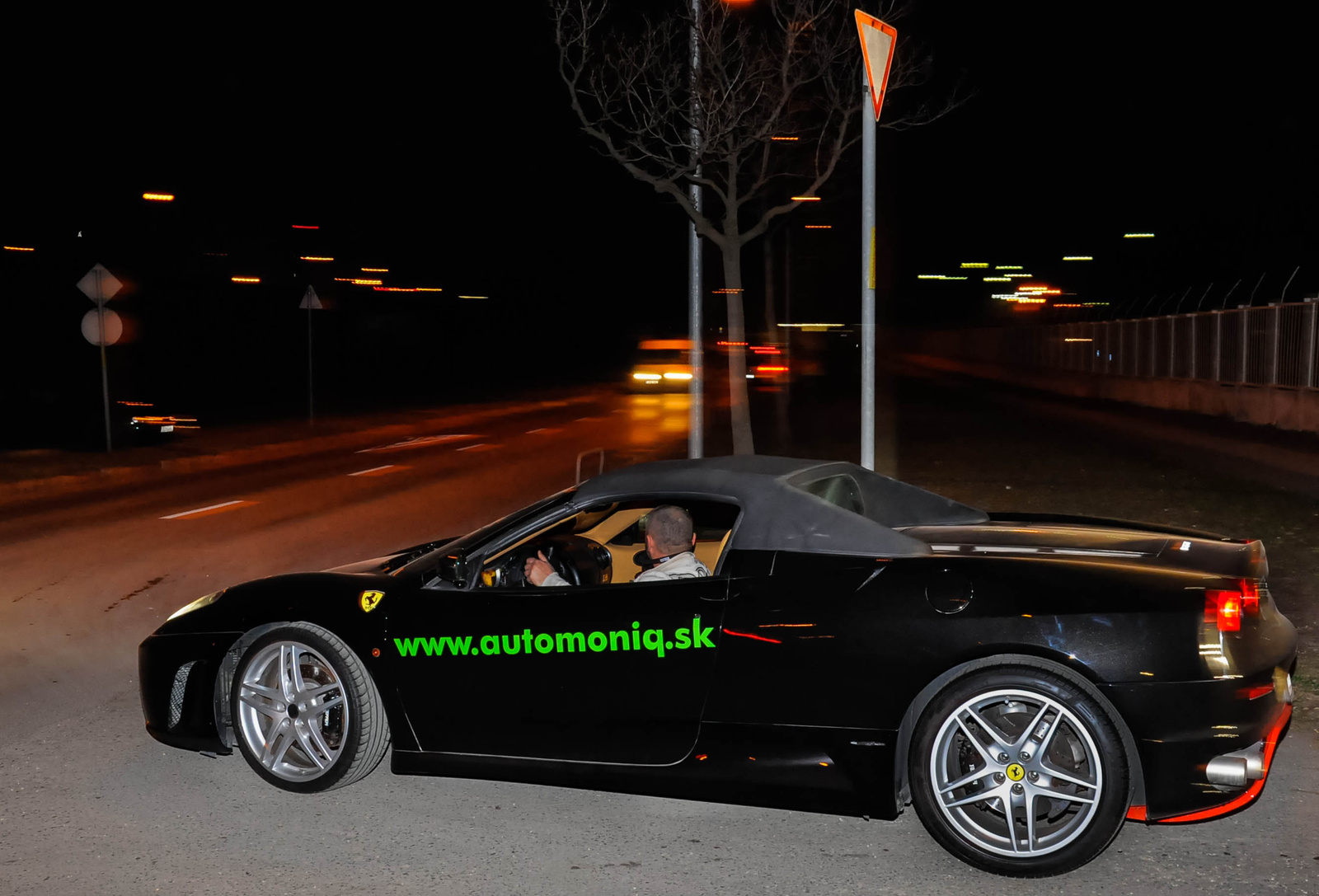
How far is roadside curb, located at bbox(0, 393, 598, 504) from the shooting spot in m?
16.2

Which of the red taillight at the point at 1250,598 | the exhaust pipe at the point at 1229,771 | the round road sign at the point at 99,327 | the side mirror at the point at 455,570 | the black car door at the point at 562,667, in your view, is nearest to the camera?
the exhaust pipe at the point at 1229,771

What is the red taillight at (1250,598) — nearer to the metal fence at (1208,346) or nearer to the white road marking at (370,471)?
the white road marking at (370,471)

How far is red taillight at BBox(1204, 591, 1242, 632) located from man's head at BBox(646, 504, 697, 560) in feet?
6.28

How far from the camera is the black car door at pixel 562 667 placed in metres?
4.21

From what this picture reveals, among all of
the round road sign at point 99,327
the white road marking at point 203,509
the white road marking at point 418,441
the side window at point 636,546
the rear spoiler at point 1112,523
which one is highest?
the round road sign at point 99,327

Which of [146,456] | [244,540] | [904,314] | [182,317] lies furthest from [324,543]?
[904,314]

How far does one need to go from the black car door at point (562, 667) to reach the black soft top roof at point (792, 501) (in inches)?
11.7

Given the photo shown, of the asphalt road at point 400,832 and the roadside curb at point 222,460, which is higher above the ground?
the asphalt road at point 400,832

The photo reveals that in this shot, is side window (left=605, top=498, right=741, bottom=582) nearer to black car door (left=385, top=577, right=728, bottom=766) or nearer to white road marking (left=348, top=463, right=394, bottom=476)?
black car door (left=385, top=577, right=728, bottom=766)

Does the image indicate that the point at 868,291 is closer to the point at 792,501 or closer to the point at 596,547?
the point at 596,547

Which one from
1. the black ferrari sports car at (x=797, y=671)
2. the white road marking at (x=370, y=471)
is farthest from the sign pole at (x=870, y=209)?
the white road marking at (x=370, y=471)

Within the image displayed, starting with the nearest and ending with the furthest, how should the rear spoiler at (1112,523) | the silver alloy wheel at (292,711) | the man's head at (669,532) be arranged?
1. the silver alloy wheel at (292,711)
2. the man's head at (669,532)
3. the rear spoiler at (1112,523)

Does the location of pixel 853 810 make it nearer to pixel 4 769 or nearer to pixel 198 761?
pixel 198 761

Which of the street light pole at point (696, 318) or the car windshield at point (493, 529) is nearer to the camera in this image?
the car windshield at point (493, 529)
